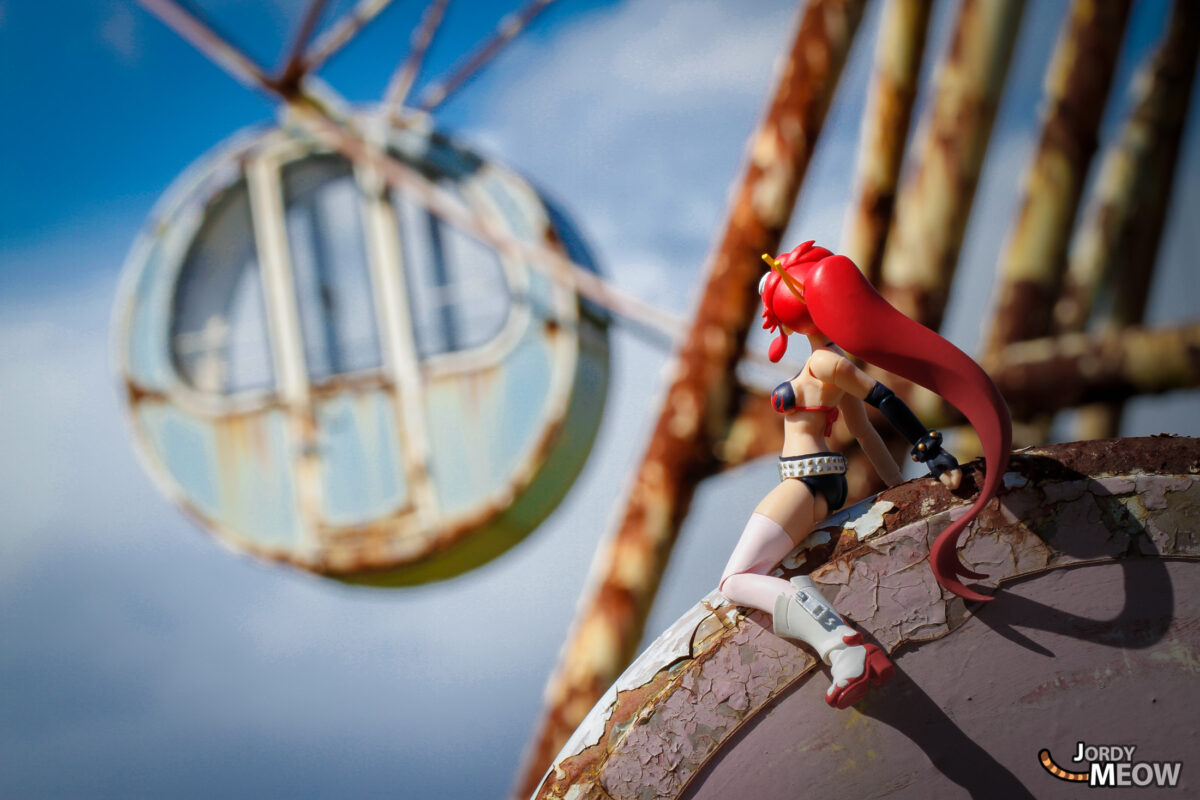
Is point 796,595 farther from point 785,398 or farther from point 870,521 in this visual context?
point 785,398

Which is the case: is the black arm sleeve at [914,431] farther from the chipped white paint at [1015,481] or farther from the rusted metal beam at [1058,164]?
the rusted metal beam at [1058,164]

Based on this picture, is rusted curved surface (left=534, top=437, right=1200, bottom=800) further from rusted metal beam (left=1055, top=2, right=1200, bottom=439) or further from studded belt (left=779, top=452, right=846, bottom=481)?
rusted metal beam (left=1055, top=2, right=1200, bottom=439)

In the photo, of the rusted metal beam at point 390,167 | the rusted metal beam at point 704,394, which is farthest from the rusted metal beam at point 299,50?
the rusted metal beam at point 704,394

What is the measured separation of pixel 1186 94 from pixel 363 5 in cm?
214

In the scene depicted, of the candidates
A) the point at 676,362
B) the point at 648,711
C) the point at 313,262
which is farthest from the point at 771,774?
the point at 313,262

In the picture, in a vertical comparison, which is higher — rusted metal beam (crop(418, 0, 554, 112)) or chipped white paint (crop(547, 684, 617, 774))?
rusted metal beam (crop(418, 0, 554, 112))

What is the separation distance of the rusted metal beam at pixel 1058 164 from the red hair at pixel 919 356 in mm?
1170

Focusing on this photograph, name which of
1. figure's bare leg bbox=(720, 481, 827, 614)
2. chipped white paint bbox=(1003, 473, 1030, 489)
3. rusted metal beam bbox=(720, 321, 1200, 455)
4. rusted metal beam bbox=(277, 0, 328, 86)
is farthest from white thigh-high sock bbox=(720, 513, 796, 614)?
rusted metal beam bbox=(277, 0, 328, 86)

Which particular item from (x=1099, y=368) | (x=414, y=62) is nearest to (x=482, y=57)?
(x=414, y=62)

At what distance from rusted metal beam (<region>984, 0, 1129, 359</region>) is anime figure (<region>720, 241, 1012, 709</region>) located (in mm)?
1146

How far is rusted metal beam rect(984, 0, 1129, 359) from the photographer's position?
6.87ft

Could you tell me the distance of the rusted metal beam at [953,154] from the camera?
203 cm

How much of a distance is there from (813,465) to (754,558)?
13 cm

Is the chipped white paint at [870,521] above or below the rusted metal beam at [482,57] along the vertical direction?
below
